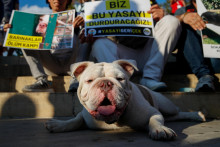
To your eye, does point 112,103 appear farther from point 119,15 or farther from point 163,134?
point 119,15

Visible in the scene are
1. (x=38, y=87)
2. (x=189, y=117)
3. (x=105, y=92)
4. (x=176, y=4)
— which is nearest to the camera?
(x=105, y=92)

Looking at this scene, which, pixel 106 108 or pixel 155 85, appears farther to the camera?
pixel 155 85

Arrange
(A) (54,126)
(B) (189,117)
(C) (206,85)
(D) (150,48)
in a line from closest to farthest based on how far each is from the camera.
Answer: (A) (54,126) → (B) (189,117) → (C) (206,85) → (D) (150,48)

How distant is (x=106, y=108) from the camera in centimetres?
183

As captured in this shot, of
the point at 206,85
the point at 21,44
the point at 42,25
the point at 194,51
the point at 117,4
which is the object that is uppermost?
the point at 117,4

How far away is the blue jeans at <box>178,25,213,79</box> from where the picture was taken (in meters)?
3.43

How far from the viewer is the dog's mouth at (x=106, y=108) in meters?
1.82

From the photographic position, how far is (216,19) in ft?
11.8

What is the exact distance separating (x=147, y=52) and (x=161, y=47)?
0.31 m

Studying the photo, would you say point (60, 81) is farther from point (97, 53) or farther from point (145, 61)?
point (145, 61)

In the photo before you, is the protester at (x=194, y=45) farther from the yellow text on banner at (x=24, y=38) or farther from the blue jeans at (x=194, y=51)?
the yellow text on banner at (x=24, y=38)

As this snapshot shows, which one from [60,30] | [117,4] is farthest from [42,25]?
[117,4]

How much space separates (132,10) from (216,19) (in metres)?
1.34

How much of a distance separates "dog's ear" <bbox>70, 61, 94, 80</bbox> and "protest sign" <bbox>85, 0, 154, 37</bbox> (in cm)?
141
